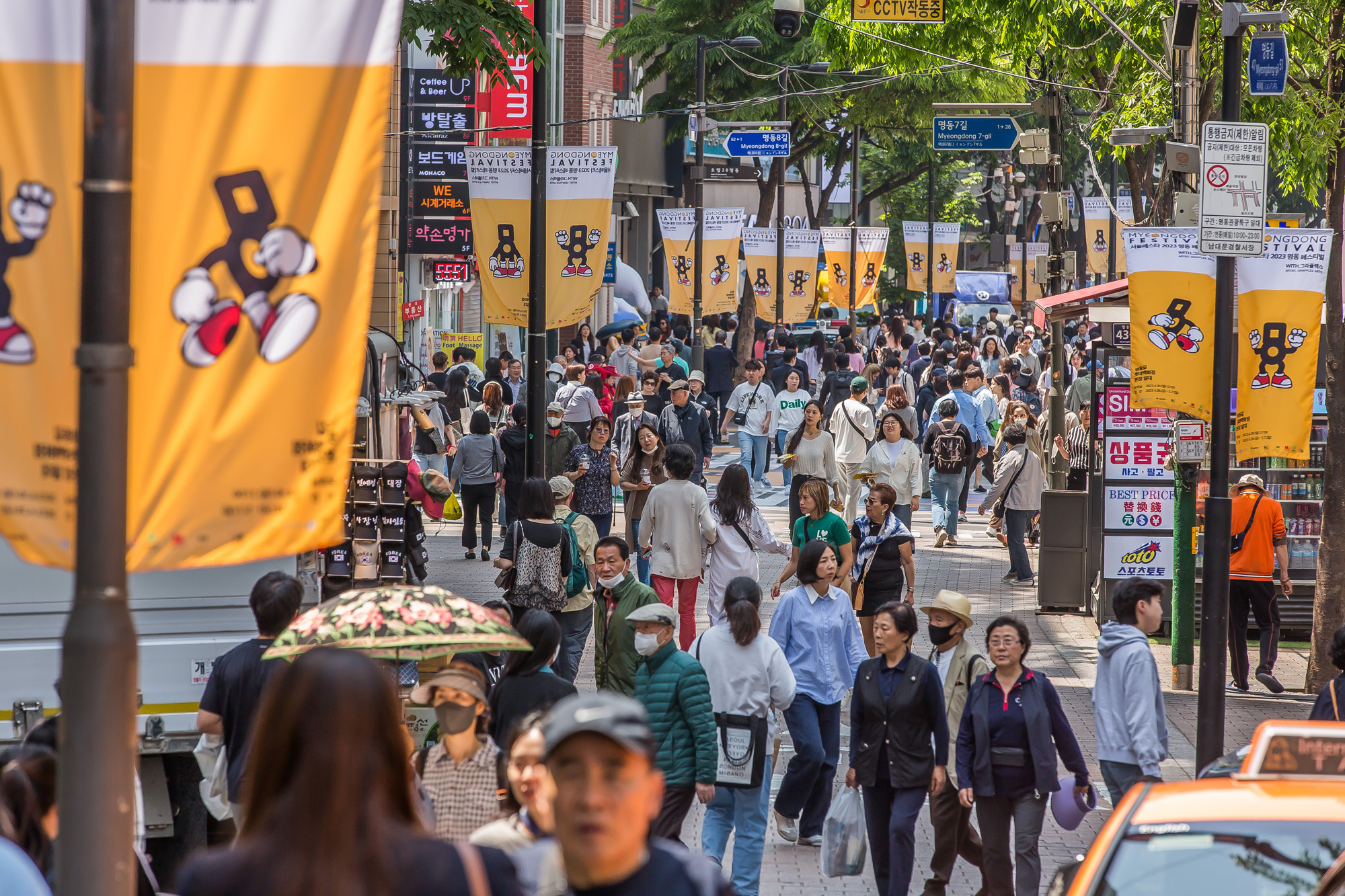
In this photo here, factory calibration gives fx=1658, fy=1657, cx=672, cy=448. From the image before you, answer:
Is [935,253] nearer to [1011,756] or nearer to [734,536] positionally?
[734,536]

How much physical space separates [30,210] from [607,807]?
6.33 ft

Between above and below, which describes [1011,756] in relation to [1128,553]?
below

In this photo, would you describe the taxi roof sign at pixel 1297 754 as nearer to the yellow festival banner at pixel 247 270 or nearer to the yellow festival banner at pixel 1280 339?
the yellow festival banner at pixel 247 270

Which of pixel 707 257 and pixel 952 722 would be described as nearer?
pixel 952 722

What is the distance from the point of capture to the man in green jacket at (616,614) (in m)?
9.08

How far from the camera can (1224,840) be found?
507 centimetres

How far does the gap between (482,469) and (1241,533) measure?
27.5 feet

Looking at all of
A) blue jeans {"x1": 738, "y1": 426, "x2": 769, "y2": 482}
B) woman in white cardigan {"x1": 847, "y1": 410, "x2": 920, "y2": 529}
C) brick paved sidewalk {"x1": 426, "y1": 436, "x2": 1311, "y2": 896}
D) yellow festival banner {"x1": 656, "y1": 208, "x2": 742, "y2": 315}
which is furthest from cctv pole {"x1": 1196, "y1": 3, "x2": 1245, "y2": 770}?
yellow festival banner {"x1": 656, "y1": 208, "x2": 742, "y2": 315}

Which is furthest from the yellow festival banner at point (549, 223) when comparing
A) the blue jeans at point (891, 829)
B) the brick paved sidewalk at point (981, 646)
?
the blue jeans at point (891, 829)

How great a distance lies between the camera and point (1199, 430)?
12.5 meters

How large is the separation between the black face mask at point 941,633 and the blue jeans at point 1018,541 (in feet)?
30.5

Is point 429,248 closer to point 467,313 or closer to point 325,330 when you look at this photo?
point 467,313

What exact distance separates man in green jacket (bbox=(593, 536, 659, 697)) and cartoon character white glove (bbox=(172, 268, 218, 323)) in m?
5.16

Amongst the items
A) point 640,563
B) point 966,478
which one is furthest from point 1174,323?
point 966,478
